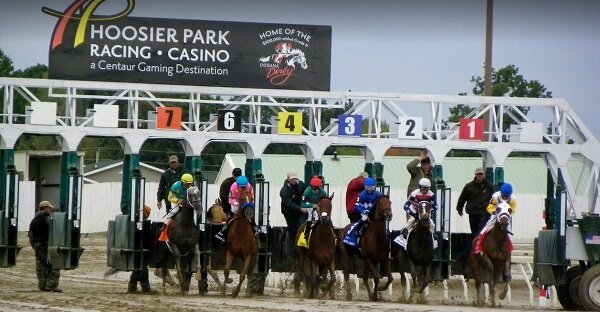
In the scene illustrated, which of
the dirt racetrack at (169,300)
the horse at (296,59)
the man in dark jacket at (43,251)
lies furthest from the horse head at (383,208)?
the man in dark jacket at (43,251)

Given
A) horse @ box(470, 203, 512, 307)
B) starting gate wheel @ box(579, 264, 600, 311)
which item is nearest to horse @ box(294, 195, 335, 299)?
horse @ box(470, 203, 512, 307)

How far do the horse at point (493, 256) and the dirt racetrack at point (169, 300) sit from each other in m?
0.42

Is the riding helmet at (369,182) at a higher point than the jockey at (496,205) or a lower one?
higher

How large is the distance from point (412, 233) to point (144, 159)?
43.1m

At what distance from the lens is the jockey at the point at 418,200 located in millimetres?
19844

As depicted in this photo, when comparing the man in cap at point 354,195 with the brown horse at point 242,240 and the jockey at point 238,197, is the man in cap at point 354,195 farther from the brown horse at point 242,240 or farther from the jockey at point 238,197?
the brown horse at point 242,240

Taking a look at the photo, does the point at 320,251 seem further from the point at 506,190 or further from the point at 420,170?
the point at 506,190

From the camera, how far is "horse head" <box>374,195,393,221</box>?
2003 cm

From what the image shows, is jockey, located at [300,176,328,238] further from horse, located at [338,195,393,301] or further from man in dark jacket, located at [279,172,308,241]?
horse, located at [338,195,393,301]

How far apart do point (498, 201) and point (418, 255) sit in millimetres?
1538

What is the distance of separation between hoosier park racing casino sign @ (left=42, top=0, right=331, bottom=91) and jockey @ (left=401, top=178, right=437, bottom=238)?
2868 millimetres

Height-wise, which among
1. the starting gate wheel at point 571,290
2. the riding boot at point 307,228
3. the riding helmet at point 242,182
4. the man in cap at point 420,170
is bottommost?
the starting gate wheel at point 571,290

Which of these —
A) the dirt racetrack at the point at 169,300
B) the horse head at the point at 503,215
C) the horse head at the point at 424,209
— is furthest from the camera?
the horse head at the point at 424,209

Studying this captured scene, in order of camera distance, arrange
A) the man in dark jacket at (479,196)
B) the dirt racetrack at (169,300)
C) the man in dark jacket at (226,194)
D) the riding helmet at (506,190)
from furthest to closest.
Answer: the man in dark jacket at (226,194) → the man in dark jacket at (479,196) → the riding helmet at (506,190) → the dirt racetrack at (169,300)
